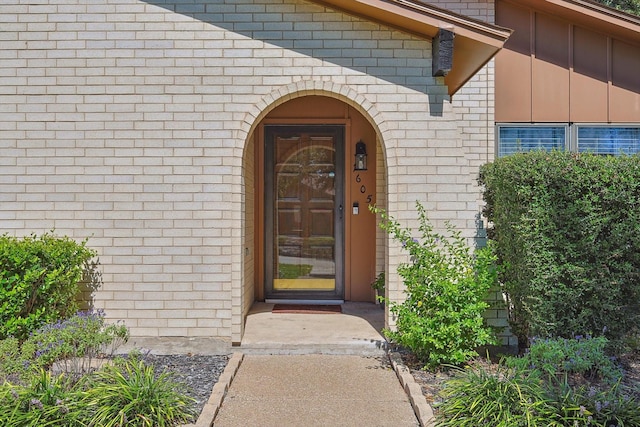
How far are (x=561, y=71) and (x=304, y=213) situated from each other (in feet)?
12.6

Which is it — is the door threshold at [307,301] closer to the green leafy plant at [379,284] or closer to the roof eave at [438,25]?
the green leafy plant at [379,284]

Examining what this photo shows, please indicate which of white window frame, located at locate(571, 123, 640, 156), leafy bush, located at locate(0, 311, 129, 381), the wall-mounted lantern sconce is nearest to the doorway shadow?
leafy bush, located at locate(0, 311, 129, 381)

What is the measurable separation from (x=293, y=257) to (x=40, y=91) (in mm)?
3832

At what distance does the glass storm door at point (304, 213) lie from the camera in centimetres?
760

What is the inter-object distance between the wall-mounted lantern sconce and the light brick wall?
1833 mm

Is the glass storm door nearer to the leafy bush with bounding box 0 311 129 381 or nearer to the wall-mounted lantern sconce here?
the wall-mounted lantern sconce

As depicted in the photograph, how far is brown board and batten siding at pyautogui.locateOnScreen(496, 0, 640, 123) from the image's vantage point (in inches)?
261

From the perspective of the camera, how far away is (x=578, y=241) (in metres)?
4.46

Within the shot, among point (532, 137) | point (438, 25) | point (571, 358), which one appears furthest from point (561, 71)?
point (571, 358)

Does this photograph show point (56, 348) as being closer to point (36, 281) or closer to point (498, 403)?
point (36, 281)

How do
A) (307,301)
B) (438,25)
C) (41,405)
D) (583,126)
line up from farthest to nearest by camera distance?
1. (307,301)
2. (583,126)
3. (438,25)
4. (41,405)

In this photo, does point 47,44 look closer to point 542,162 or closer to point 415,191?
point 415,191

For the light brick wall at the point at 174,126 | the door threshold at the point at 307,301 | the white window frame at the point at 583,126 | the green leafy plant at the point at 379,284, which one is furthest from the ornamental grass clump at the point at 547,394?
the door threshold at the point at 307,301

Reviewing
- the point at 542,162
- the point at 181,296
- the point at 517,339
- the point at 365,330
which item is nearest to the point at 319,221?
the point at 365,330
